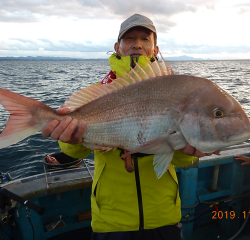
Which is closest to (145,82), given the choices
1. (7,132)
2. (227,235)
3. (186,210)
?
(7,132)

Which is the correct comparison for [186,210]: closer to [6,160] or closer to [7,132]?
[7,132]

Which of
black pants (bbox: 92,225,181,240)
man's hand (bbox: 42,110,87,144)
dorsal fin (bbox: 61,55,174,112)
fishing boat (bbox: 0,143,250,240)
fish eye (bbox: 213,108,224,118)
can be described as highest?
dorsal fin (bbox: 61,55,174,112)

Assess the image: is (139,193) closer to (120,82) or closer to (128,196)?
(128,196)

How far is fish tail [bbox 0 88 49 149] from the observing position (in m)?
2.00

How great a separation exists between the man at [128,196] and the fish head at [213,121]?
12.2 inches

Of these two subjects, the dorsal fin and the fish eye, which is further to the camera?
the dorsal fin

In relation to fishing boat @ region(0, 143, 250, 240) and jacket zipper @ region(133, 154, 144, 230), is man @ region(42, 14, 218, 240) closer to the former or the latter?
jacket zipper @ region(133, 154, 144, 230)

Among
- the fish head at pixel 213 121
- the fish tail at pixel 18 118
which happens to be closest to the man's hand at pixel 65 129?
the fish tail at pixel 18 118

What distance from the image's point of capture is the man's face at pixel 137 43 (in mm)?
2863

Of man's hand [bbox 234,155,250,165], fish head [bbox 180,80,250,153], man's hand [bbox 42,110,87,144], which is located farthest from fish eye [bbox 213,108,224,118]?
man's hand [bbox 234,155,250,165]

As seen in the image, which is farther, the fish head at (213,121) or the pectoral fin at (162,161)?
the pectoral fin at (162,161)

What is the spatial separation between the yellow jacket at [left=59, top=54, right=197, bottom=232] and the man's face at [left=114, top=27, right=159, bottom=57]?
1368mm

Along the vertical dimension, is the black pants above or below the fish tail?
below

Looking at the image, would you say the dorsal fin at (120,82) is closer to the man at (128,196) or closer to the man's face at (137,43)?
the man at (128,196)
